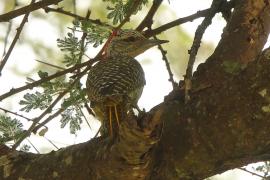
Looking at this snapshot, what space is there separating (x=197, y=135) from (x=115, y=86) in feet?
3.66

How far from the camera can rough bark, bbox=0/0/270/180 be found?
2.53m

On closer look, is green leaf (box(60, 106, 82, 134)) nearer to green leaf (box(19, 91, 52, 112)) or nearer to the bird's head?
green leaf (box(19, 91, 52, 112))

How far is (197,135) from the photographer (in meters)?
2.70

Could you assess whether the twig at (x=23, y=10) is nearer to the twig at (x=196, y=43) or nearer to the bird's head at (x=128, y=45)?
the twig at (x=196, y=43)

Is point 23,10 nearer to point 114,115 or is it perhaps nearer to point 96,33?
point 96,33

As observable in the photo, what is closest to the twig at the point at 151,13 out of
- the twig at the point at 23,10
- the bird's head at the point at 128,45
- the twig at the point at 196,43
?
the twig at the point at 196,43

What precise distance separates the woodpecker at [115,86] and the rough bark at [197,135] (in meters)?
0.23

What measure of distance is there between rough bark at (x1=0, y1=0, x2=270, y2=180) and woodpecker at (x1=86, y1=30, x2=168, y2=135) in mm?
229

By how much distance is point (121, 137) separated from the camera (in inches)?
98.1

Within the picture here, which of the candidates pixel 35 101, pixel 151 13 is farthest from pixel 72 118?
pixel 151 13

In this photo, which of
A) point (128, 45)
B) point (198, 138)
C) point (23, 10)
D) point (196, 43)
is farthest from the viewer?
point (128, 45)

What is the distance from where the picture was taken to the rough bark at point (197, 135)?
99.7 inches

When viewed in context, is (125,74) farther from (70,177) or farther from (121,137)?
(121,137)

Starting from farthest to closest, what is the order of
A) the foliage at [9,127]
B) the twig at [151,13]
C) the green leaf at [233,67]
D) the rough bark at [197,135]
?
the twig at [151,13] < the foliage at [9,127] < the green leaf at [233,67] < the rough bark at [197,135]
